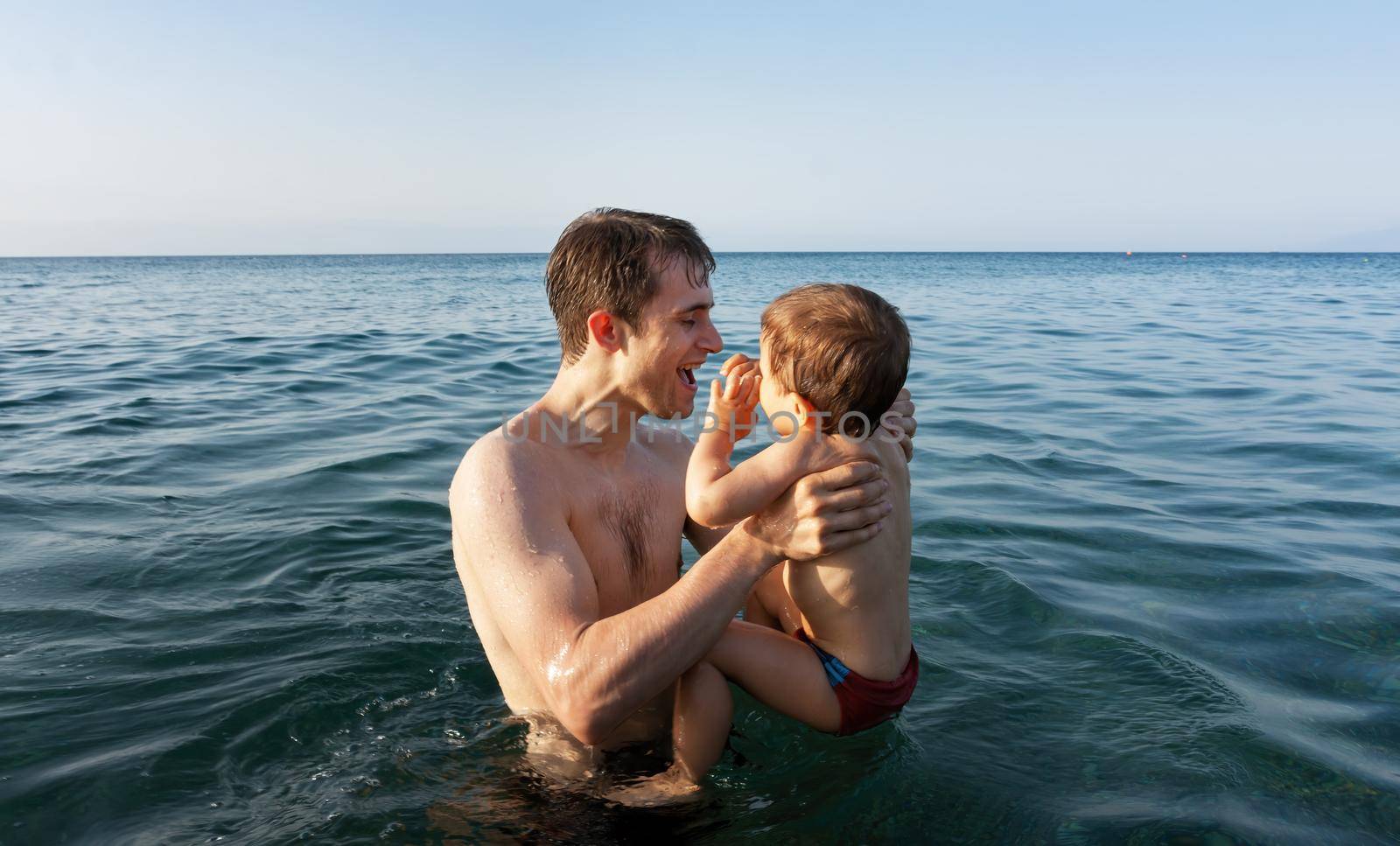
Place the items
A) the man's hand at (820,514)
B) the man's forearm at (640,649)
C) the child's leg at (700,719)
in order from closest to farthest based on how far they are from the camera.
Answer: the man's forearm at (640,649)
the man's hand at (820,514)
the child's leg at (700,719)

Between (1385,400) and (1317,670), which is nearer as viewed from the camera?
(1317,670)

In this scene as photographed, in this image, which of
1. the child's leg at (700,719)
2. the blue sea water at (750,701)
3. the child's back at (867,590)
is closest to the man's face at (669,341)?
the child's back at (867,590)

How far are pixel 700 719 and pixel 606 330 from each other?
135cm

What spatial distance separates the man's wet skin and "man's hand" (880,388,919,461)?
36 cm

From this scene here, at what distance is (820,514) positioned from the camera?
2.95 meters

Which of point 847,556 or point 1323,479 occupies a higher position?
point 847,556

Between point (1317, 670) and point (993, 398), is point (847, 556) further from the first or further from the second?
point (993, 398)

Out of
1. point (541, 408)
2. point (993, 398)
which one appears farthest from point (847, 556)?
point (993, 398)

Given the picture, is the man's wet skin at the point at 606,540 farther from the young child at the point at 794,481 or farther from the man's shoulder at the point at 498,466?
the young child at the point at 794,481

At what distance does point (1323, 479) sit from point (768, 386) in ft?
20.1

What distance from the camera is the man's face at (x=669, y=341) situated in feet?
10.7

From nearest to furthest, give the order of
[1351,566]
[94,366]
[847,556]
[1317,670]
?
1. [847,556]
2. [1317,670]
3. [1351,566]
4. [94,366]

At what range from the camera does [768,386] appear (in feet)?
10.5

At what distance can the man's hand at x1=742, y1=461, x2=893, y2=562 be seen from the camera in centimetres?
295
